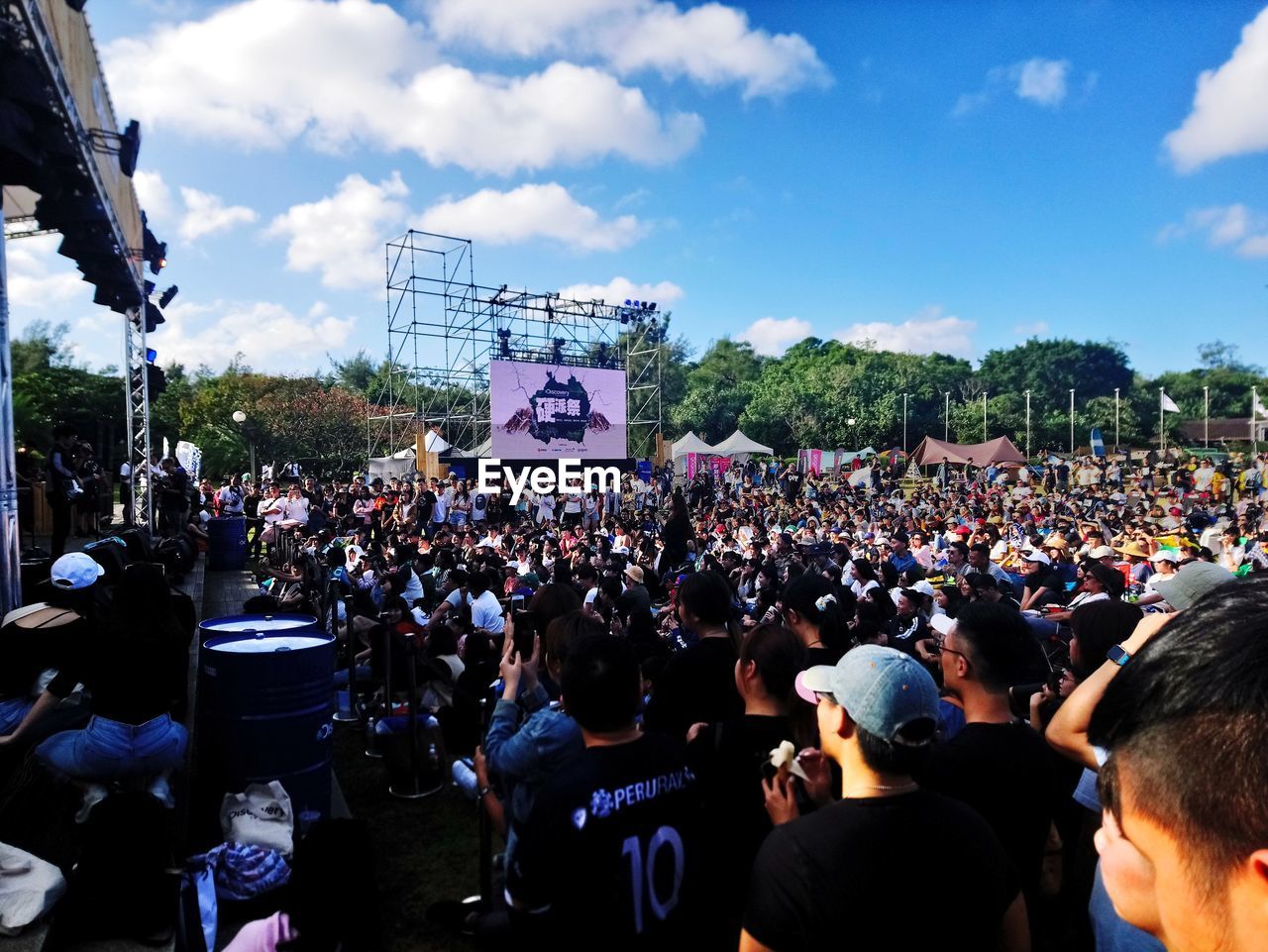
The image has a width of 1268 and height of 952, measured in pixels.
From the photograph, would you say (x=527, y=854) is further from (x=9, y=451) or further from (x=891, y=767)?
(x=9, y=451)

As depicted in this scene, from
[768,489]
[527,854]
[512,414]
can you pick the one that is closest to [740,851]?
[527,854]

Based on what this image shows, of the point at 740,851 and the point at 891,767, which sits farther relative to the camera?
the point at 740,851

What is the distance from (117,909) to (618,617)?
4906 millimetres

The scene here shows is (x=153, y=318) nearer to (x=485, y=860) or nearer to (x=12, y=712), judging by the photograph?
(x=12, y=712)

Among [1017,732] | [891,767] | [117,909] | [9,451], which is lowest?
[117,909]

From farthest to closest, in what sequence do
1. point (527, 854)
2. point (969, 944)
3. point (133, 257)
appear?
point (133, 257)
point (527, 854)
point (969, 944)

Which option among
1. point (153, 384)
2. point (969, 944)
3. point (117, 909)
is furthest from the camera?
point (153, 384)

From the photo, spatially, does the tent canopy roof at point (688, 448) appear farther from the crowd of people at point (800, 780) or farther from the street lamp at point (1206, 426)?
the street lamp at point (1206, 426)

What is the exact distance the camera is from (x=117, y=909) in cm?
311

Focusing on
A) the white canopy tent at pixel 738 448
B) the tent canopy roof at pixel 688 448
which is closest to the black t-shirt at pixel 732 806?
the tent canopy roof at pixel 688 448

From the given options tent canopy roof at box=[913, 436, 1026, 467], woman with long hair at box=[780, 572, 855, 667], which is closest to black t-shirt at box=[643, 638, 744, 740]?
woman with long hair at box=[780, 572, 855, 667]

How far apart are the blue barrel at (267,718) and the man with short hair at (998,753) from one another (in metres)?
3.10

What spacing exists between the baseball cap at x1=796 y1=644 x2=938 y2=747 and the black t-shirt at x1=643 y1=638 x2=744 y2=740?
4.35 feet

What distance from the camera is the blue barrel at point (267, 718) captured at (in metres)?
3.89
